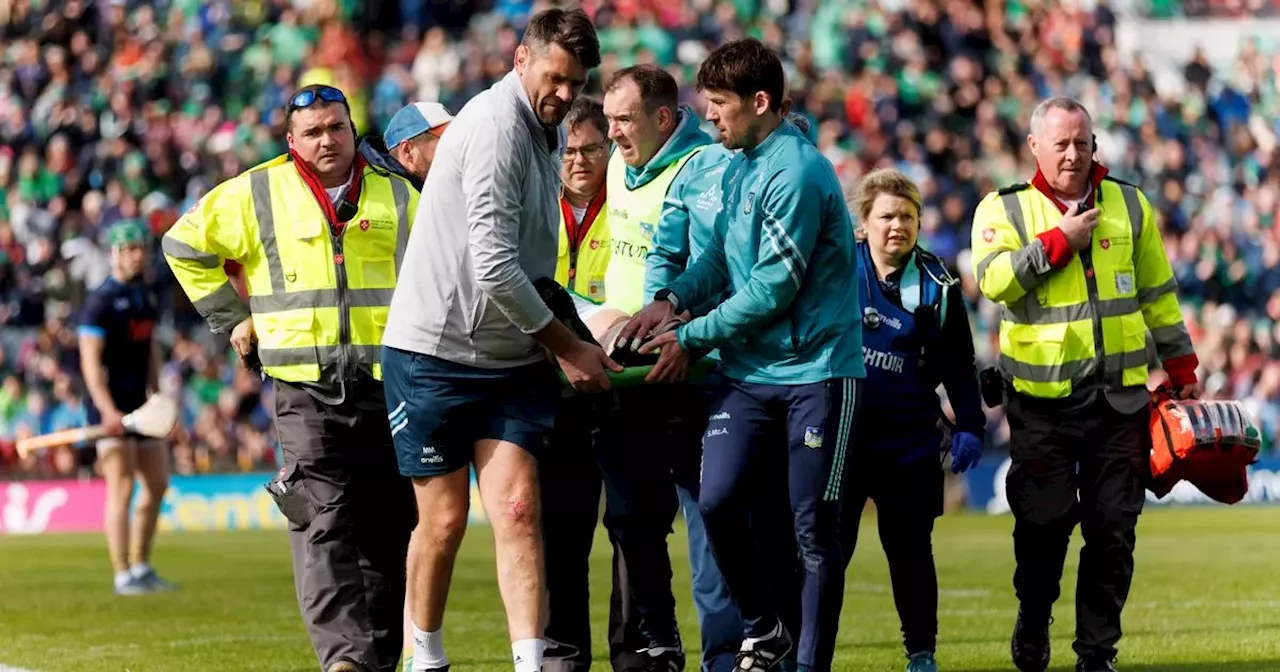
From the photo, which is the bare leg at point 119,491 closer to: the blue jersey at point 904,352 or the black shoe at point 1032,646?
the blue jersey at point 904,352

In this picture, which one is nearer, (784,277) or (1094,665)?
(784,277)

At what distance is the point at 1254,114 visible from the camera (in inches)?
1200

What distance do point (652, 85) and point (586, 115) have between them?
1.62 feet

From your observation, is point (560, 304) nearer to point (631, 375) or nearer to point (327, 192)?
point (631, 375)

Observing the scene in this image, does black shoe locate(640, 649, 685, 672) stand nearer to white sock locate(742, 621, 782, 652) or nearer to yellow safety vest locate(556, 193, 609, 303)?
white sock locate(742, 621, 782, 652)

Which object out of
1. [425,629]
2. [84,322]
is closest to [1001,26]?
[84,322]

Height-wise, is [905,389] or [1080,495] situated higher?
[905,389]

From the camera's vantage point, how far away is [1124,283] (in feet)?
29.3

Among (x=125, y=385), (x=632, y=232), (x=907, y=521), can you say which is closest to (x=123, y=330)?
(x=125, y=385)

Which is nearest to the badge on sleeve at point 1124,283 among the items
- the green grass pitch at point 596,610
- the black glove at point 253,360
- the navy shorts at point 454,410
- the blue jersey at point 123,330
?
the green grass pitch at point 596,610

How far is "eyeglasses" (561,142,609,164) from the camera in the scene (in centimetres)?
887

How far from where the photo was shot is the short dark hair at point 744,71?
745 cm

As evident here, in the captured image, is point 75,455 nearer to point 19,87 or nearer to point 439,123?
point 19,87

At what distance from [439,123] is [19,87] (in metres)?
17.7
